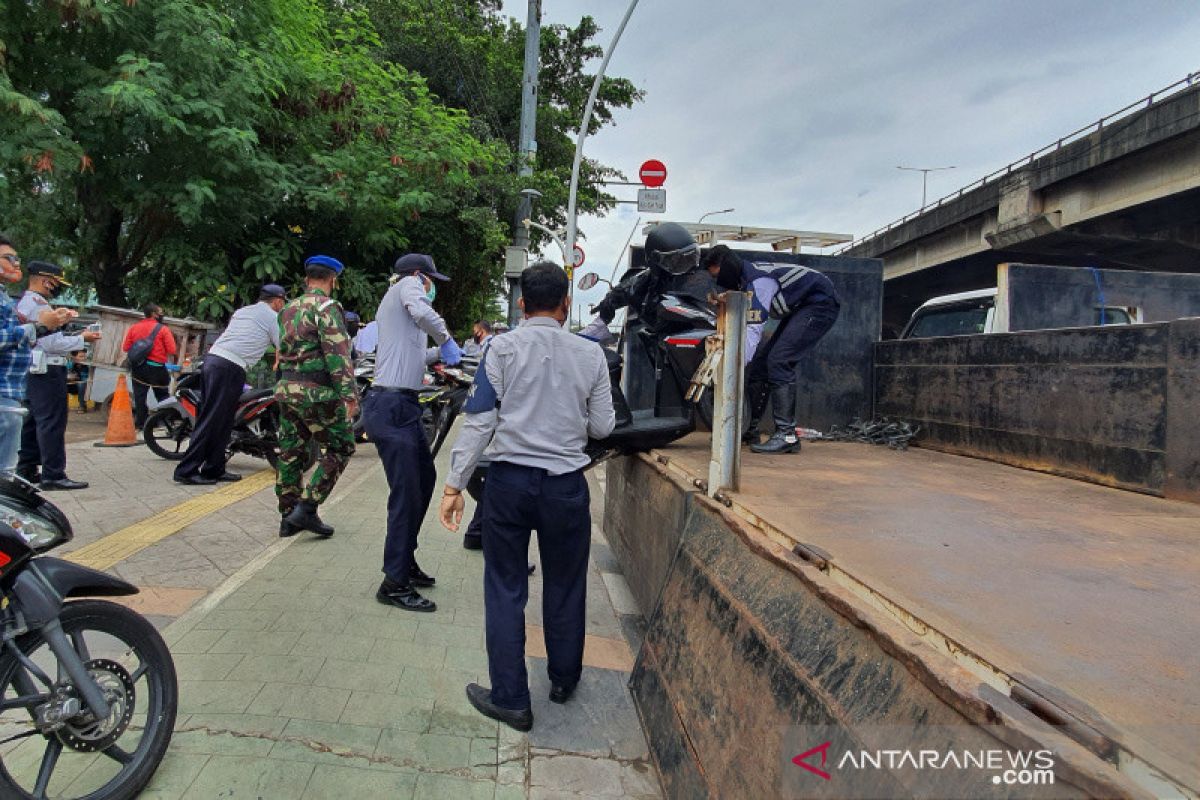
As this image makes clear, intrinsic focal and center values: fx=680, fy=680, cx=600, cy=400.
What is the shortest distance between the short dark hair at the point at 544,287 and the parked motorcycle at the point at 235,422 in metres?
4.36

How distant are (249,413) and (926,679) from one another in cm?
648

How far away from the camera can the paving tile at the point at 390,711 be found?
2.44 metres

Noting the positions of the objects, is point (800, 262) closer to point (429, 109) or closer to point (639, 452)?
point (639, 452)

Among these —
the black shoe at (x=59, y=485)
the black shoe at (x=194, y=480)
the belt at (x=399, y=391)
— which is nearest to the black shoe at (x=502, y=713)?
the belt at (x=399, y=391)

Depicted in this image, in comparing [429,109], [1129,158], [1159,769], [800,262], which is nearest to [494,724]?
[1159,769]

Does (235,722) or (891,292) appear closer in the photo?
(235,722)

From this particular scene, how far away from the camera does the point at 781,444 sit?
161 inches

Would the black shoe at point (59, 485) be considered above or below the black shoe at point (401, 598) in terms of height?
above

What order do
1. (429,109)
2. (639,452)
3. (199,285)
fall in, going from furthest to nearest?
(429,109) → (199,285) → (639,452)

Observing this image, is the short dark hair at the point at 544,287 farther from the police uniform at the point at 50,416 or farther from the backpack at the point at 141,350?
the backpack at the point at 141,350

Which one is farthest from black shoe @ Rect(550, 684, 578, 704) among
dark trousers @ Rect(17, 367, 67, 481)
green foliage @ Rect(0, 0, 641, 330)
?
green foliage @ Rect(0, 0, 641, 330)

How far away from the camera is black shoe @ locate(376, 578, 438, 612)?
347 cm

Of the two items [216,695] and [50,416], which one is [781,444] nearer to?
[216,695]

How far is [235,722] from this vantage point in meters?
2.35
